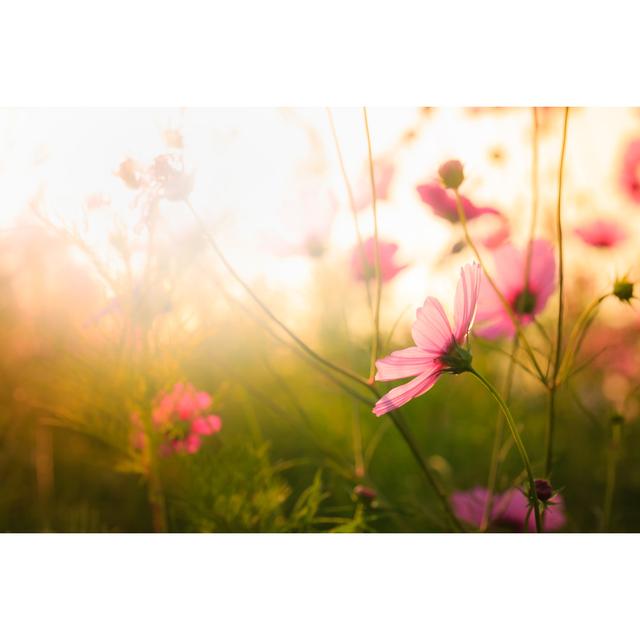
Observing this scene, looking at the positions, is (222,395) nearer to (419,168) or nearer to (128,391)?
(128,391)

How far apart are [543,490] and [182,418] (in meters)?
0.41

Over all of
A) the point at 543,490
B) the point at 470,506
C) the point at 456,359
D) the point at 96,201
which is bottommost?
the point at 470,506

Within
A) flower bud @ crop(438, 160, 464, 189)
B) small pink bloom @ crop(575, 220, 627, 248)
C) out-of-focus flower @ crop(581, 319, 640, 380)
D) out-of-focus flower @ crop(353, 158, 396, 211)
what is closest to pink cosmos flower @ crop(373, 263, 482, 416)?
flower bud @ crop(438, 160, 464, 189)

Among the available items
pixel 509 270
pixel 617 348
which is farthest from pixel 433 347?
pixel 617 348

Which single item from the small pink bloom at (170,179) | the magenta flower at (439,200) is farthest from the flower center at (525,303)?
the small pink bloom at (170,179)

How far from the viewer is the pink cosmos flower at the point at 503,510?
70 centimetres

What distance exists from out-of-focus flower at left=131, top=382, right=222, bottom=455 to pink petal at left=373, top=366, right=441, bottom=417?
34cm

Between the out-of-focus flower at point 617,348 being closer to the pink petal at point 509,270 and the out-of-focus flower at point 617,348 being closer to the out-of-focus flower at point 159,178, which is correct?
the pink petal at point 509,270

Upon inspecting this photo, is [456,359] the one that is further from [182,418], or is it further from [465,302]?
[182,418]

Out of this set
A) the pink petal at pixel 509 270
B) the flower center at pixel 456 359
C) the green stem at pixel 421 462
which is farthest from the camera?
the pink petal at pixel 509 270

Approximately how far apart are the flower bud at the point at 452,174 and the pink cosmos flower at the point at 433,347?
0.37ft

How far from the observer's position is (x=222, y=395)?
79 centimetres

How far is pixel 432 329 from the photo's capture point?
1.59ft
